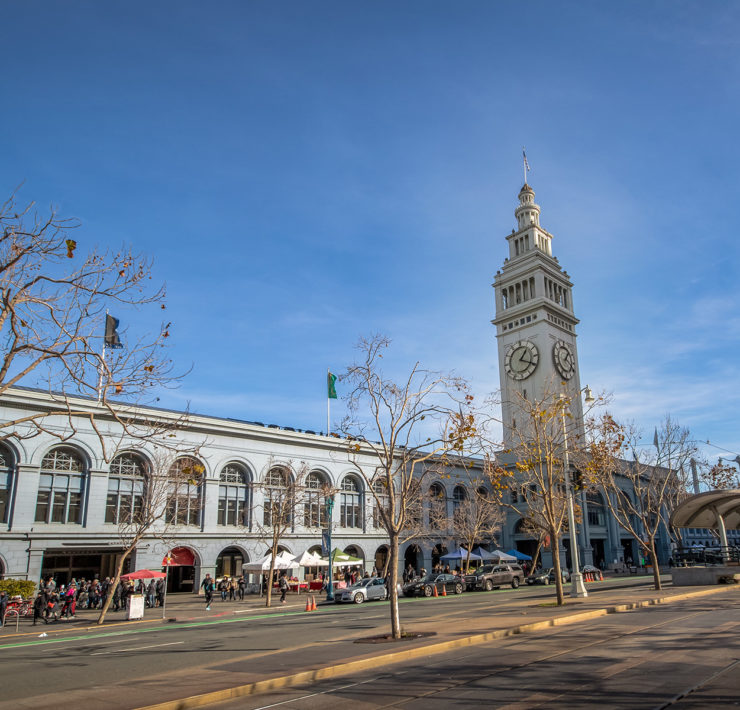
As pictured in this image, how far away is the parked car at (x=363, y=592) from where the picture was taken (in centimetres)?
3559

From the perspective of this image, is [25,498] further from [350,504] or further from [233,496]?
[350,504]

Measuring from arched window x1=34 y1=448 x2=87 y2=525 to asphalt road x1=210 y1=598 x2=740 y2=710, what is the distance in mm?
32129

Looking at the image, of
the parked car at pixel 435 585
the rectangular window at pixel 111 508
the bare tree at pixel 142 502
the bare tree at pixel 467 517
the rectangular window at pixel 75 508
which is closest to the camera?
the rectangular window at pixel 75 508

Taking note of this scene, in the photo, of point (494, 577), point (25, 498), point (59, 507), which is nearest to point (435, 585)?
point (494, 577)

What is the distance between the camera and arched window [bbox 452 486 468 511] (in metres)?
62.2

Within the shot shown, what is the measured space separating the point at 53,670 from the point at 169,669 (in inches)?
117

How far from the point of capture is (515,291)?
8869cm

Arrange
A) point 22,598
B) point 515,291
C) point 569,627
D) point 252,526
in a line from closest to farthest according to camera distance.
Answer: point 569,627, point 22,598, point 252,526, point 515,291

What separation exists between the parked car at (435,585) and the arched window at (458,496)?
69.3ft

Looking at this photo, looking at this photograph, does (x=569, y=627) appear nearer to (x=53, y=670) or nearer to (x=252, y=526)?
(x=53, y=670)

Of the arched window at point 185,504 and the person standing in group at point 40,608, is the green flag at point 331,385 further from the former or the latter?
the person standing in group at point 40,608

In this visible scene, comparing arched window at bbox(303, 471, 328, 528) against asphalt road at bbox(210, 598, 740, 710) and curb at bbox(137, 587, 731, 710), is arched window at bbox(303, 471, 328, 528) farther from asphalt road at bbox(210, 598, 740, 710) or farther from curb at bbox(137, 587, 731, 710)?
asphalt road at bbox(210, 598, 740, 710)

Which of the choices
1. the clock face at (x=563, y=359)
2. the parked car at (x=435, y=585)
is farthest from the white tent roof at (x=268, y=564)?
the clock face at (x=563, y=359)

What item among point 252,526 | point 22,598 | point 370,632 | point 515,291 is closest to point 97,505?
point 22,598
